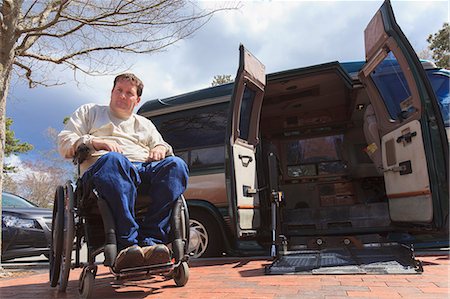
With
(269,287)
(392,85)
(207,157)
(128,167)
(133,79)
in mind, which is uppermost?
(392,85)

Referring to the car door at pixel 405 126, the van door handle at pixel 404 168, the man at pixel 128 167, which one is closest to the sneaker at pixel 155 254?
the man at pixel 128 167

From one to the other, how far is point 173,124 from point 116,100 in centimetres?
263

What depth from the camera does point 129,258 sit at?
215 cm

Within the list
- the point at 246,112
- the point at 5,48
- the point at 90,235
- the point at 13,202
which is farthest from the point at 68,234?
the point at 13,202

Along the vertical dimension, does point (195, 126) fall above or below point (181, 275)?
above

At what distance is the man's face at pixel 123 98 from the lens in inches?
114

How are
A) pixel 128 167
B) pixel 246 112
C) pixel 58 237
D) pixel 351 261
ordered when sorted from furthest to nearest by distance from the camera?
pixel 246 112
pixel 351 261
pixel 58 237
pixel 128 167

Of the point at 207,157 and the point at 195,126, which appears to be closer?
the point at 207,157

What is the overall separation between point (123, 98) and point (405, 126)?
9.42 ft

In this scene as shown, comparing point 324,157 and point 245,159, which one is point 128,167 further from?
point 324,157

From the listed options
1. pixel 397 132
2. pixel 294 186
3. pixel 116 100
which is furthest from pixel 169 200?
pixel 294 186

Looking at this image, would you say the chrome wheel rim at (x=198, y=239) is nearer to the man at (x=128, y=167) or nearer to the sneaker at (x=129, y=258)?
the man at (x=128, y=167)

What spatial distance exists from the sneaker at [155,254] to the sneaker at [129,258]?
3 cm

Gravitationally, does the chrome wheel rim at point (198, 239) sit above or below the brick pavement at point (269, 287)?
above
